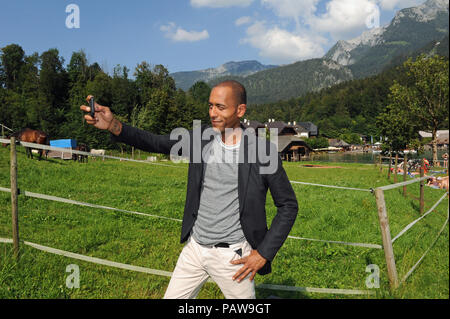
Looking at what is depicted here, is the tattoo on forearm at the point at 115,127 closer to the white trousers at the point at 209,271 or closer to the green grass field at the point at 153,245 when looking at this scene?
the white trousers at the point at 209,271

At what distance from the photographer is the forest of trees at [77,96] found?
57438 millimetres

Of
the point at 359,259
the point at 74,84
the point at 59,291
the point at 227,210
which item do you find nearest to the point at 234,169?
the point at 227,210

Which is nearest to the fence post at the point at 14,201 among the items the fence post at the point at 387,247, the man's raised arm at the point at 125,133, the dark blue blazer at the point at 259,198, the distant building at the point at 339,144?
the man's raised arm at the point at 125,133

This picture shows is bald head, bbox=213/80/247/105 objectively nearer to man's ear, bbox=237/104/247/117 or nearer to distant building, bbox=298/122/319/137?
man's ear, bbox=237/104/247/117

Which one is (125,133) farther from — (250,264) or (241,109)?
(250,264)

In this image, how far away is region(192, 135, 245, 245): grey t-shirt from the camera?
6.56 feet

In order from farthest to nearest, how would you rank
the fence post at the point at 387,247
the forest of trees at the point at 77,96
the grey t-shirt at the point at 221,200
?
the forest of trees at the point at 77,96
the fence post at the point at 387,247
the grey t-shirt at the point at 221,200

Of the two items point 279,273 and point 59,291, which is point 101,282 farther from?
point 279,273

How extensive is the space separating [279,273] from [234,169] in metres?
3.41

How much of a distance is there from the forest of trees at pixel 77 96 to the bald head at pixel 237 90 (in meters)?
52.4

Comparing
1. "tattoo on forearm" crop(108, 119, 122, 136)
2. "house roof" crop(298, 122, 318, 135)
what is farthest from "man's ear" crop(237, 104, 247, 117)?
"house roof" crop(298, 122, 318, 135)

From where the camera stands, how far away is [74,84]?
75812mm

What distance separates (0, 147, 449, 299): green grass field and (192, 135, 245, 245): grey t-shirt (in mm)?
1276

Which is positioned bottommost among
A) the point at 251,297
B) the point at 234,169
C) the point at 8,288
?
the point at 8,288
